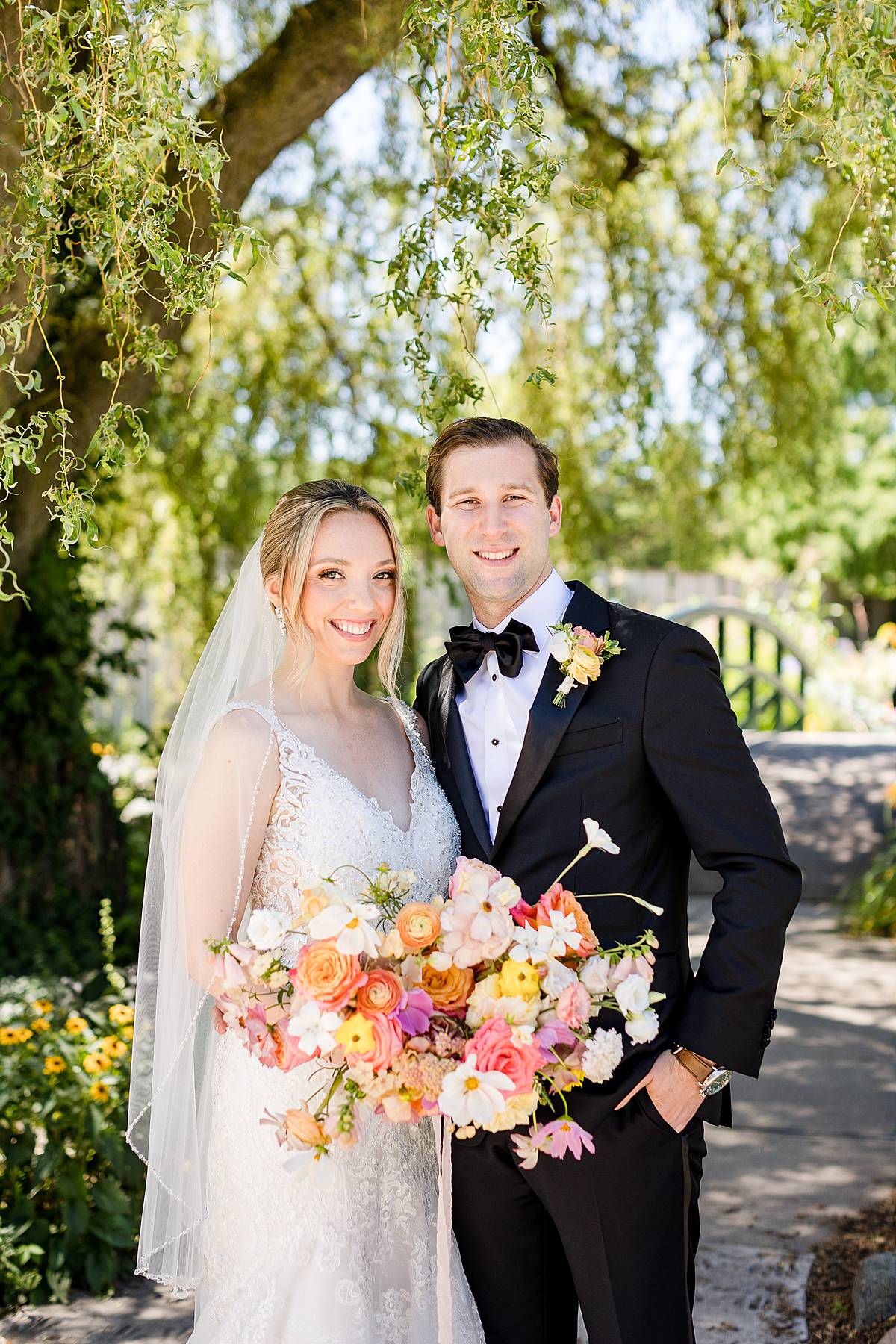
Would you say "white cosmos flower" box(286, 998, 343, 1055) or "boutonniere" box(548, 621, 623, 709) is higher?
"boutonniere" box(548, 621, 623, 709)

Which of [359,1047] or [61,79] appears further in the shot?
[61,79]

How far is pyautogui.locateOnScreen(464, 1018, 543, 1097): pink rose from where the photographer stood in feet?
5.48

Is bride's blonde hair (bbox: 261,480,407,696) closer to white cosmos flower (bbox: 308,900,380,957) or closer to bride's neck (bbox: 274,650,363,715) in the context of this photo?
bride's neck (bbox: 274,650,363,715)

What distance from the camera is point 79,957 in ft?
17.8

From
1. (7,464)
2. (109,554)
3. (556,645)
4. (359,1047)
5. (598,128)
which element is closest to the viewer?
(359,1047)

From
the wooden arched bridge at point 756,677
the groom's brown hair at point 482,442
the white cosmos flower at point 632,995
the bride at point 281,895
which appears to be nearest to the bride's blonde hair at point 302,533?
the bride at point 281,895

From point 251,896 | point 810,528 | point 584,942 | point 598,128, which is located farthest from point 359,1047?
point 810,528

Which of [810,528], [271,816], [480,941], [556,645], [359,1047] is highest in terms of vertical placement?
[810,528]

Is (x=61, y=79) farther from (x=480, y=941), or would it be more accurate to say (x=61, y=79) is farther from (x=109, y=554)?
(x=109, y=554)

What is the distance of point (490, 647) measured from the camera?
238 cm

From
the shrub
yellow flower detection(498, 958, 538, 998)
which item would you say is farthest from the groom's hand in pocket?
the shrub

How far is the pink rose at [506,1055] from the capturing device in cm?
167

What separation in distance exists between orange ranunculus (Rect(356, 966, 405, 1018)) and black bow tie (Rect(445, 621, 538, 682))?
31.0 inches

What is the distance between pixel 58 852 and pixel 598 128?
12.7 ft
